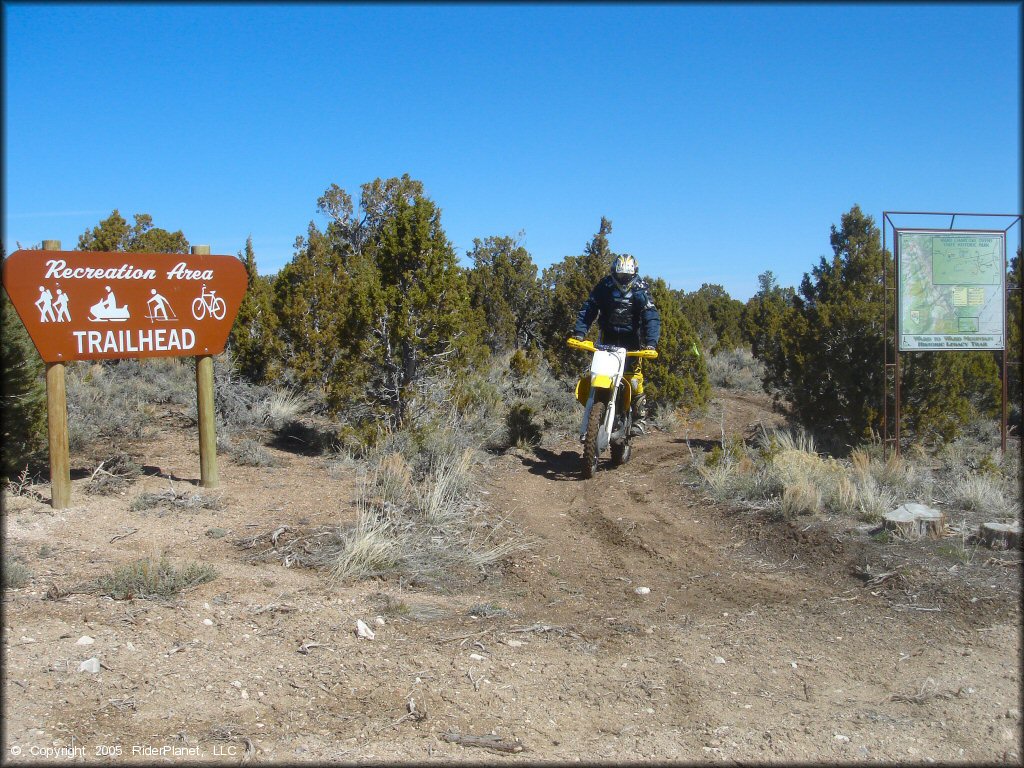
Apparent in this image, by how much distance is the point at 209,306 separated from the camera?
794cm

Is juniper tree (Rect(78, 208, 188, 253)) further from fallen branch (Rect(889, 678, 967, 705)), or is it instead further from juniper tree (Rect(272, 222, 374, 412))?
fallen branch (Rect(889, 678, 967, 705))

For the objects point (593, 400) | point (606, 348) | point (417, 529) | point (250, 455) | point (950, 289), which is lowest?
point (417, 529)

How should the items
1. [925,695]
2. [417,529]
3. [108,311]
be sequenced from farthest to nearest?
[108,311], [417,529], [925,695]

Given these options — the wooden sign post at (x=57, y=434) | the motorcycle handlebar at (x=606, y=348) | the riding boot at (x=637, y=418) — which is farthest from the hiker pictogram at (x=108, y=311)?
the riding boot at (x=637, y=418)

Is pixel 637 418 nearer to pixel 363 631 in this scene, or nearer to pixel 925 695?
pixel 363 631

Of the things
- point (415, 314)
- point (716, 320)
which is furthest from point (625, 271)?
point (716, 320)

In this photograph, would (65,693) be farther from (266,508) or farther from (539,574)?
(266,508)

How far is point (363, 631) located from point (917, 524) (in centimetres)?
413

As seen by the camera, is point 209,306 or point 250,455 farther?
point 250,455

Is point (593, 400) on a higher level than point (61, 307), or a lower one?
lower

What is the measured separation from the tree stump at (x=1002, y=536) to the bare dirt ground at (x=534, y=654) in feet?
0.69

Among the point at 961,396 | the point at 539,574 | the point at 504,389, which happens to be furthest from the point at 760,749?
the point at 504,389

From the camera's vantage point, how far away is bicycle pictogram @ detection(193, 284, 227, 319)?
7863 millimetres

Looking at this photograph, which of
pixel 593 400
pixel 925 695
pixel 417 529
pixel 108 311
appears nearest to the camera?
pixel 925 695
